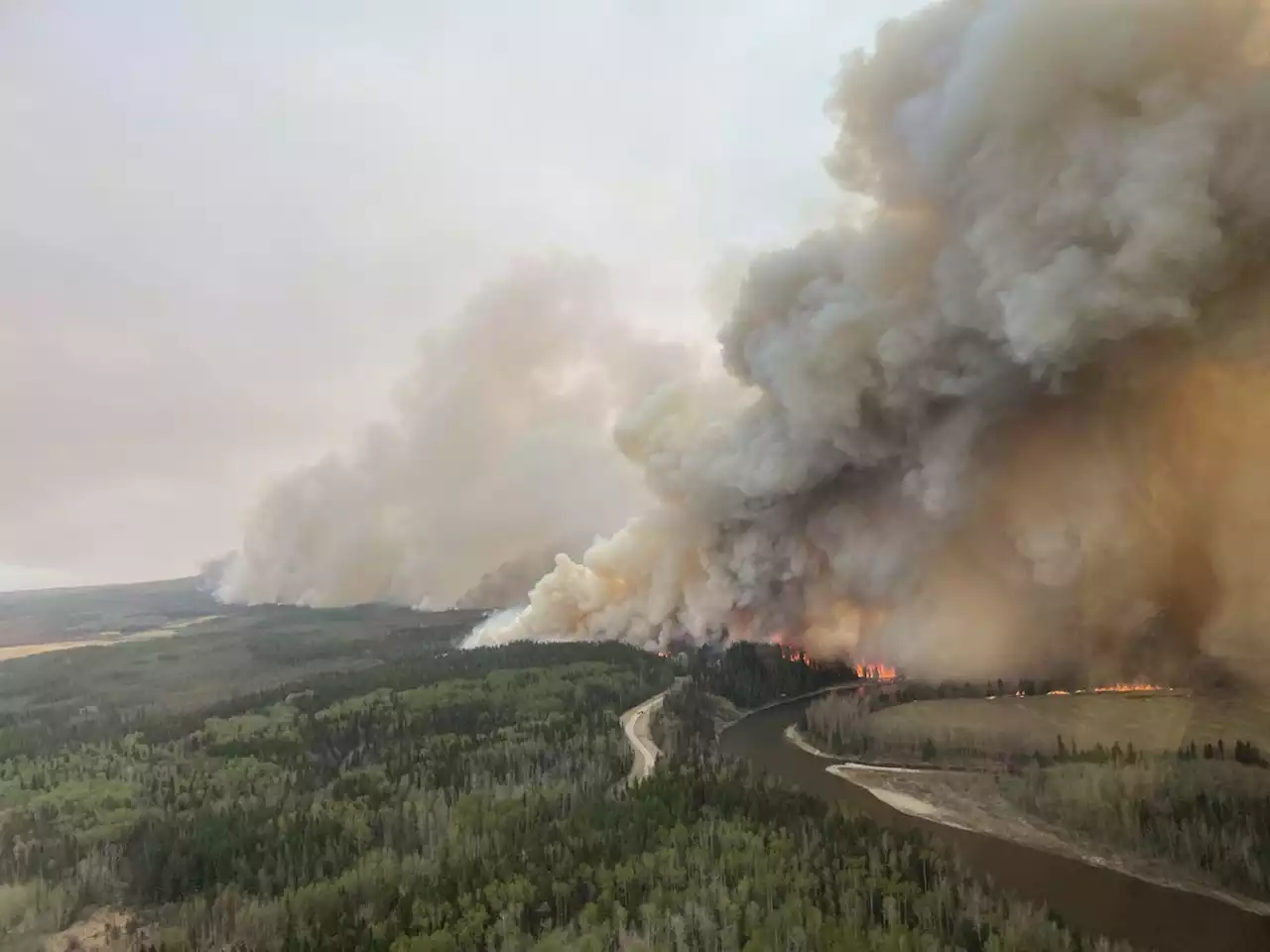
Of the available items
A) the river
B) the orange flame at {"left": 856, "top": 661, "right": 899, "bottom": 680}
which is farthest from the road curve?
the orange flame at {"left": 856, "top": 661, "right": 899, "bottom": 680}

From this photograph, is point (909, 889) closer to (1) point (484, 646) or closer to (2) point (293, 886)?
(2) point (293, 886)

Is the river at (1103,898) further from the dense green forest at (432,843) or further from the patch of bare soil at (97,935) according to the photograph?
the patch of bare soil at (97,935)

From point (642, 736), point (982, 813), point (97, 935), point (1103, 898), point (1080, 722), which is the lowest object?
point (97, 935)

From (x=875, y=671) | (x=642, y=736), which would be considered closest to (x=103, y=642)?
(x=642, y=736)

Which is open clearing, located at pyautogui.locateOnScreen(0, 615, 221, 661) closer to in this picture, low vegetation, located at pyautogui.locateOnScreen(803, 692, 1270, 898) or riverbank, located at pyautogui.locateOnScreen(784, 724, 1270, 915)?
riverbank, located at pyautogui.locateOnScreen(784, 724, 1270, 915)

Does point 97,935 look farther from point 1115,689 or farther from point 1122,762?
point 1115,689

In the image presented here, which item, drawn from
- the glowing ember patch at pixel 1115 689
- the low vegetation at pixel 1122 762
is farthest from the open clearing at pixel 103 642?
the glowing ember patch at pixel 1115 689
